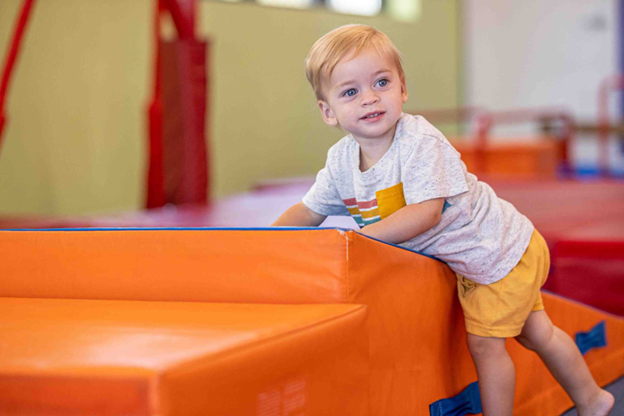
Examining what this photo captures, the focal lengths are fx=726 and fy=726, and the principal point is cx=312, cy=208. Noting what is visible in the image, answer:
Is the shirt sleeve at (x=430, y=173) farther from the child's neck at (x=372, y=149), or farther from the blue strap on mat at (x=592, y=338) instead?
the blue strap on mat at (x=592, y=338)

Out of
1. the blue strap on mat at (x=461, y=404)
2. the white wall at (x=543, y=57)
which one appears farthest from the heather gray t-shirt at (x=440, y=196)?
the white wall at (x=543, y=57)

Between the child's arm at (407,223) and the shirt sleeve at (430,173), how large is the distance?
0.05 ft

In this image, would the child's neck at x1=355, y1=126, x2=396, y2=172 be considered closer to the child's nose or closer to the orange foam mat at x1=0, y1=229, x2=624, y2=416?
the child's nose

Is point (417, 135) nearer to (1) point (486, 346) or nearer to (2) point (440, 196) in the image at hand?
(2) point (440, 196)

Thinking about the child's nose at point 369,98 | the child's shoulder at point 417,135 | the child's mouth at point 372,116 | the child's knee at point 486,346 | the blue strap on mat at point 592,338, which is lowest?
the blue strap on mat at point 592,338

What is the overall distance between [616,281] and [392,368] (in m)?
1.20

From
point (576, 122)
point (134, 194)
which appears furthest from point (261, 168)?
point (576, 122)

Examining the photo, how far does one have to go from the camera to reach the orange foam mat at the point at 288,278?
3.57 feet

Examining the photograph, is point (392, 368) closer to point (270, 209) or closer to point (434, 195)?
point (434, 195)

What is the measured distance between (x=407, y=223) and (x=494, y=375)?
341 millimetres

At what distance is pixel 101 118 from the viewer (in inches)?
206

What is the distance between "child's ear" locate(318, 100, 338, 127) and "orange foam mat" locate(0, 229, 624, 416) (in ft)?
0.97

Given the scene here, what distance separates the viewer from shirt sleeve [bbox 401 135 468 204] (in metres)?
1.26

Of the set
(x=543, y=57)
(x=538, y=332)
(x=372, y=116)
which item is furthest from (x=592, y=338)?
(x=543, y=57)
